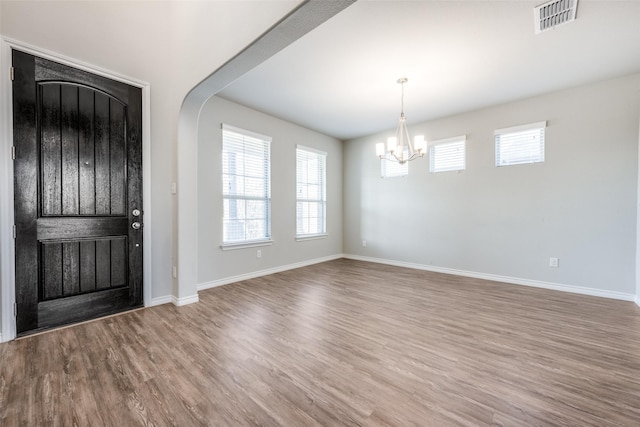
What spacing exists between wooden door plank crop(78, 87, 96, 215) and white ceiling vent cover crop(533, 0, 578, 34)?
4.04 meters

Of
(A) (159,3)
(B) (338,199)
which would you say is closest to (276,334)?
(A) (159,3)

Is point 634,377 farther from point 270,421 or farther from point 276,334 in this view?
point 276,334

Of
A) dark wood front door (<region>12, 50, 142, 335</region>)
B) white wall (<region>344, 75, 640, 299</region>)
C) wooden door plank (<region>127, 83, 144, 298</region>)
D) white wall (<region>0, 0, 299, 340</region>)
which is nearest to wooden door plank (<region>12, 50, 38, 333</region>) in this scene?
dark wood front door (<region>12, 50, 142, 335</region>)

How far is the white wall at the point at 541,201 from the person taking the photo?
3262 mm

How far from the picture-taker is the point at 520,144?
12.9ft

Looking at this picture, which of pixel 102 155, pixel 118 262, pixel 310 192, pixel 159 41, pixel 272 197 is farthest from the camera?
pixel 310 192

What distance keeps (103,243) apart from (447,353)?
3299 millimetres

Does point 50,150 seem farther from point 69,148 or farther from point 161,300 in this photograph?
point 161,300

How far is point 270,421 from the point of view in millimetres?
1354

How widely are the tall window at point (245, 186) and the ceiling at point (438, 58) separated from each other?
0.59 metres

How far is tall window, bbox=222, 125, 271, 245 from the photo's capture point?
155 inches

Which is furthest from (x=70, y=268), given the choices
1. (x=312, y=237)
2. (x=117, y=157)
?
(x=312, y=237)

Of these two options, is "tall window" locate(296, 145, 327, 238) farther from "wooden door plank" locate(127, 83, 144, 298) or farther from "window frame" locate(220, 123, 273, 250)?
"wooden door plank" locate(127, 83, 144, 298)

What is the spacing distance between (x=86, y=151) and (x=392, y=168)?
4693mm
